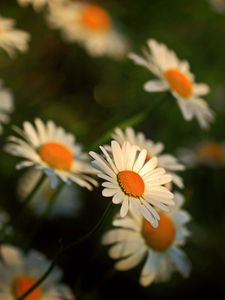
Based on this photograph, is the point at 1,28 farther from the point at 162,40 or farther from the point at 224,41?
the point at 224,41

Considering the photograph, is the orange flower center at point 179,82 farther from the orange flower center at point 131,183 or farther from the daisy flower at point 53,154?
the orange flower center at point 131,183

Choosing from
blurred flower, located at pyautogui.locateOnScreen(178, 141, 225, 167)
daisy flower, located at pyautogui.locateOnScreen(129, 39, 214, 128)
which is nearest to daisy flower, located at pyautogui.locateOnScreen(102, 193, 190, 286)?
daisy flower, located at pyautogui.locateOnScreen(129, 39, 214, 128)

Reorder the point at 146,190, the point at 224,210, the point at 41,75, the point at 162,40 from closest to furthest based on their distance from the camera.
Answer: the point at 146,190, the point at 224,210, the point at 41,75, the point at 162,40

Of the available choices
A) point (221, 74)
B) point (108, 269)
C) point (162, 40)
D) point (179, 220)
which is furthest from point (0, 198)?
point (221, 74)

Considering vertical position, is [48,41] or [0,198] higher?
[48,41]

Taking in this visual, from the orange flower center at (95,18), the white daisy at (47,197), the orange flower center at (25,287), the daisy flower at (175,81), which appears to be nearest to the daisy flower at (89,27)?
the orange flower center at (95,18)
